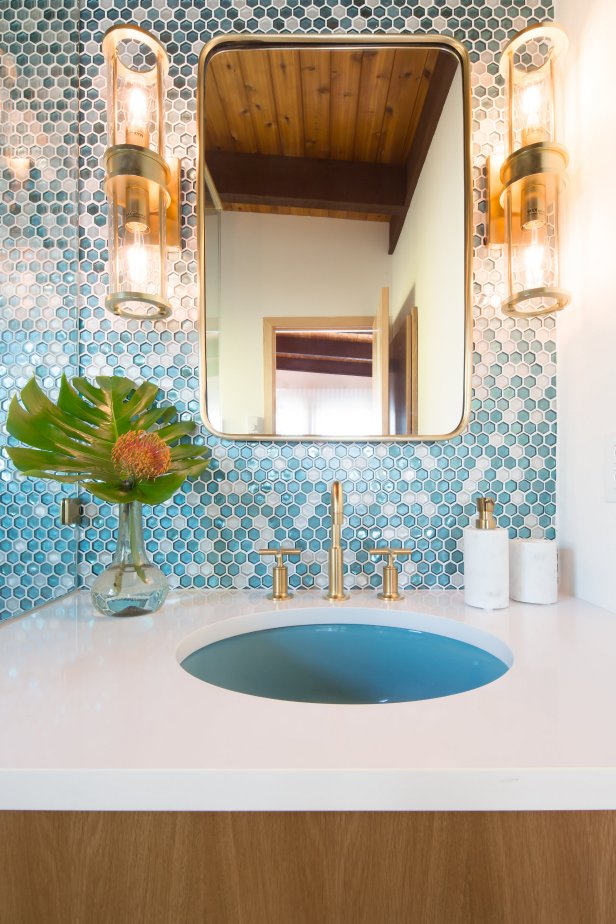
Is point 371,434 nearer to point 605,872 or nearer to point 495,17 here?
point 605,872

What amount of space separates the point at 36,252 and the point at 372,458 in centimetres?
79

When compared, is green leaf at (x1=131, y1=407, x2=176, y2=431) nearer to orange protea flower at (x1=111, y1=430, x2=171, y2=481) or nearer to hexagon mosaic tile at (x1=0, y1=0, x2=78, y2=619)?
orange protea flower at (x1=111, y1=430, x2=171, y2=481)

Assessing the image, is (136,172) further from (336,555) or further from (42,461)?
(336,555)

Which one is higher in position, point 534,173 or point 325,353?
point 534,173

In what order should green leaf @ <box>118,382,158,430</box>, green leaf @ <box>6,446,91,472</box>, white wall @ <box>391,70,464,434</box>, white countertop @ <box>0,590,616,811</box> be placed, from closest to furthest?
white countertop @ <box>0,590,616,811</box>, green leaf @ <box>6,446,91,472</box>, green leaf @ <box>118,382,158,430</box>, white wall @ <box>391,70,464,434</box>

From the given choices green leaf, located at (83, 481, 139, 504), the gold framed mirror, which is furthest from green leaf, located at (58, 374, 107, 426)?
the gold framed mirror

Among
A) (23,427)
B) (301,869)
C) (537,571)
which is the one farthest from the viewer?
(537,571)

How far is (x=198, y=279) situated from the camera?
45.1 inches

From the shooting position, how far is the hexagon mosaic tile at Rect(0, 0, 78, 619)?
0.95 m

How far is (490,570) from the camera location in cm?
96

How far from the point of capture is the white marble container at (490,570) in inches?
37.7

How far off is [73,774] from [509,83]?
1335 millimetres

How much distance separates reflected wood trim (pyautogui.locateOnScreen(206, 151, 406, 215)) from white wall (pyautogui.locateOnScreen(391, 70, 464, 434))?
101mm

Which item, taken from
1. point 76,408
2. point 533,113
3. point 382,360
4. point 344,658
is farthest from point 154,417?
point 533,113
